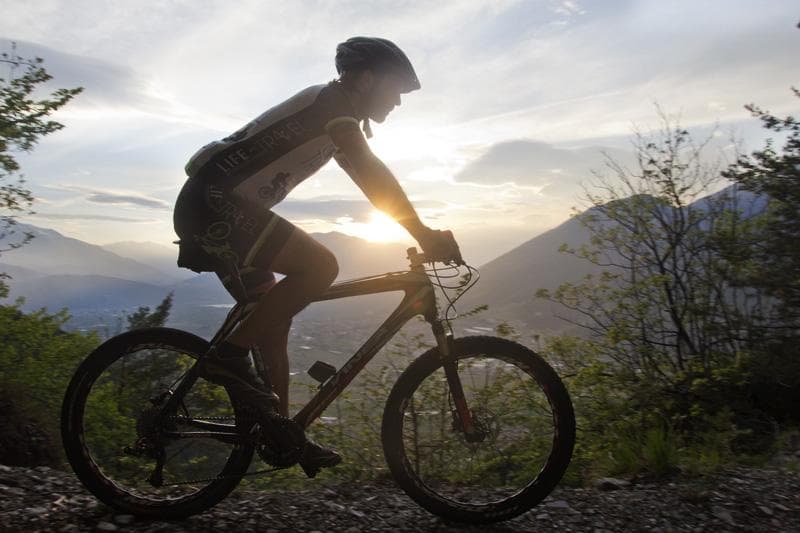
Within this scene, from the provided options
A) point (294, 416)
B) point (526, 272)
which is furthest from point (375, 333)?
point (526, 272)

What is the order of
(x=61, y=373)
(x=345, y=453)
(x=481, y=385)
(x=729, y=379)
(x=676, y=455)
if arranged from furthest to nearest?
(x=61, y=373) → (x=729, y=379) → (x=345, y=453) → (x=676, y=455) → (x=481, y=385)

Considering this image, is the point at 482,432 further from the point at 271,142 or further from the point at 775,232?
the point at 775,232

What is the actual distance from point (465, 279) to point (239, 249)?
144cm

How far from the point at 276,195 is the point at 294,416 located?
1400 mm

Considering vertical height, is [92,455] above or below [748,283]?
below

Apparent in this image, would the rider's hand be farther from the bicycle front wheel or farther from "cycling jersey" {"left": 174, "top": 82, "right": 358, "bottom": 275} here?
"cycling jersey" {"left": 174, "top": 82, "right": 358, "bottom": 275}

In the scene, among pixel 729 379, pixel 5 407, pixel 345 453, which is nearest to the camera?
pixel 345 453

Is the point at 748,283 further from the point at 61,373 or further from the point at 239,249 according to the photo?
the point at 61,373

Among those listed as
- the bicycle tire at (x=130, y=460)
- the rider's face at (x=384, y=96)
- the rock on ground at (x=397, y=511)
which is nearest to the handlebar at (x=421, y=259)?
the rider's face at (x=384, y=96)

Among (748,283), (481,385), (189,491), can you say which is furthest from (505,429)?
(748,283)

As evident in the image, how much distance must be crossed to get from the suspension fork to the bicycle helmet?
1.59m

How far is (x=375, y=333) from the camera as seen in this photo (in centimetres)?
329

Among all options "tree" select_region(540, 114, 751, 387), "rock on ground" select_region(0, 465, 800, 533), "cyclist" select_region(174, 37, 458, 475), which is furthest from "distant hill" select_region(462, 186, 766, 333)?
"cyclist" select_region(174, 37, 458, 475)

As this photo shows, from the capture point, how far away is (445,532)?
3027mm
